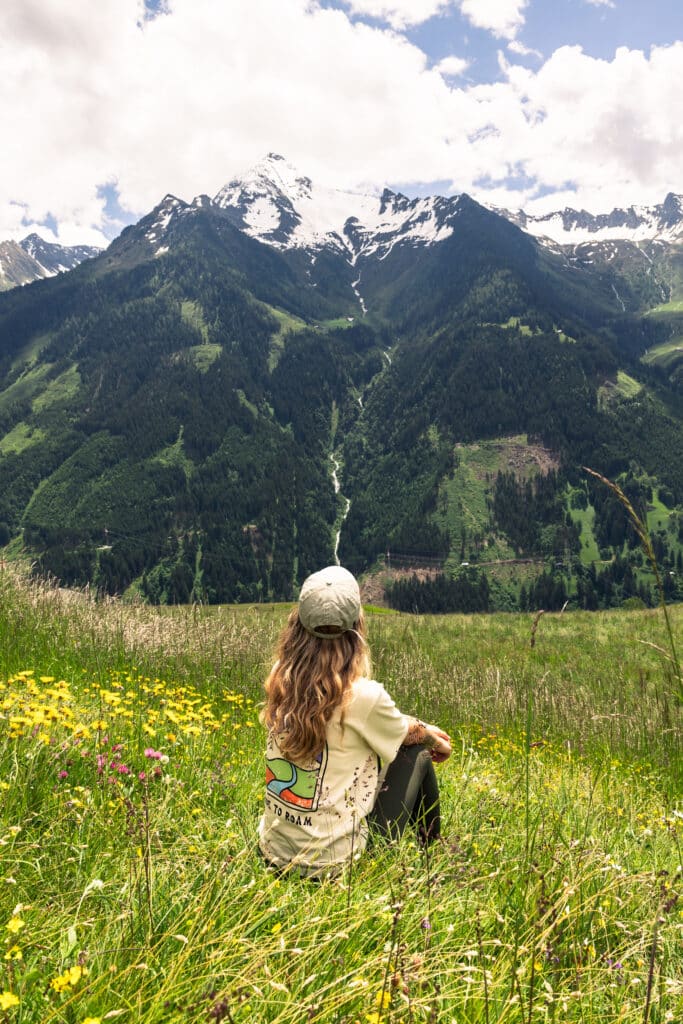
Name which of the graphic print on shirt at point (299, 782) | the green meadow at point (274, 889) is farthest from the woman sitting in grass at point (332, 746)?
the green meadow at point (274, 889)

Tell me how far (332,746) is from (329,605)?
87 centimetres

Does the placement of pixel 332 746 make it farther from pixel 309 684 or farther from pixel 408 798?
pixel 408 798

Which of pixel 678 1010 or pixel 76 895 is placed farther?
pixel 76 895

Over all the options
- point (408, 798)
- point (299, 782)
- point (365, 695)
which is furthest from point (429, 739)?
point (299, 782)

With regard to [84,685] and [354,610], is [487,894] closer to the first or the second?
[354,610]

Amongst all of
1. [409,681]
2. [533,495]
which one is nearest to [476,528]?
[533,495]

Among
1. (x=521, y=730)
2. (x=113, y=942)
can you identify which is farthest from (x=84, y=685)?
(x=521, y=730)

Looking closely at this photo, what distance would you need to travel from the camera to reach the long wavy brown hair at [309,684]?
3418 mm

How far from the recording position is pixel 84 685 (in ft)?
22.9

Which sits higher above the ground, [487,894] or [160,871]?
[160,871]

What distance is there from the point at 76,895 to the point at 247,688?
21.3ft

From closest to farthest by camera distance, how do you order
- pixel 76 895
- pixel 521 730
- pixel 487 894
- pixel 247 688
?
pixel 76 895 < pixel 487 894 < pixel 247 688 < pixel 521 730

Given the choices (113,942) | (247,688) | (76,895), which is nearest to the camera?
(113,942)

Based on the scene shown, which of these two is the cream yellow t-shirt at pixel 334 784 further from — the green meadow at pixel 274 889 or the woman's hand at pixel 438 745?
the woman's hand at pixel 438 745
